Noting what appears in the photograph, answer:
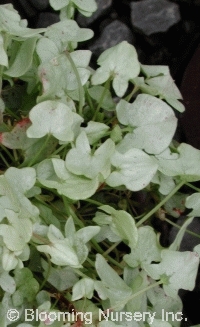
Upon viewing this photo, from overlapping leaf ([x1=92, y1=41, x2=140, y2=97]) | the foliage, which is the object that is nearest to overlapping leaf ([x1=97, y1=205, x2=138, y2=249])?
the foliage

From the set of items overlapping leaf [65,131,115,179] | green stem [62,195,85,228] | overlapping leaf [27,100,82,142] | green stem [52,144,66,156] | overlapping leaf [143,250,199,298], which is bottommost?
overlapping leaf [143,250,199,298]

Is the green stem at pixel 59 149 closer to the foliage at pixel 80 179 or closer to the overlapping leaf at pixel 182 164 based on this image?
the foliage at pixel 80 179

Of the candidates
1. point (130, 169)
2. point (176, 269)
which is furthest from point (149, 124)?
point (176, 269)

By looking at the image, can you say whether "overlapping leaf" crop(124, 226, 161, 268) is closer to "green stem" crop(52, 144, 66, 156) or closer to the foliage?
the foliage

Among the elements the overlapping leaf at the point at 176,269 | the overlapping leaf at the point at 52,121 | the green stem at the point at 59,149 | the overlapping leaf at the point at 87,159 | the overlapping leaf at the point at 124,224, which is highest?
the overlapping leaf at the point at 52,121

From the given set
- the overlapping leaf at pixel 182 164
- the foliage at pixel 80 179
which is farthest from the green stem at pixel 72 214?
the overlapping leaf at pixel 182 164

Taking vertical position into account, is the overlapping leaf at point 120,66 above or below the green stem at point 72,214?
above

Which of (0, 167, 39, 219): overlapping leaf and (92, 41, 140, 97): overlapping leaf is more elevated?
(92, 41, 140, 97): overlapping leaf

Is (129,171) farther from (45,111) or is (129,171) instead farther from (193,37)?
(193,37)

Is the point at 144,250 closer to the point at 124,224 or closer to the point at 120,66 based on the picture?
the point at 124,224
